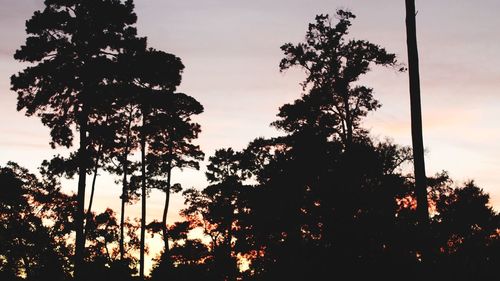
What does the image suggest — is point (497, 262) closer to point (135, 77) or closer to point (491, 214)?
point (135, 77)

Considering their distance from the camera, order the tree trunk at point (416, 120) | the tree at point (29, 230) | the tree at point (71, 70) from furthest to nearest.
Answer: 1. the tree at point (29, 230)
2. the tree at point (71, 70)
3. the tree trunk at point (416, 120)

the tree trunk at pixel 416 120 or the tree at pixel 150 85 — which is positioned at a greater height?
the tree at pixel 150 85

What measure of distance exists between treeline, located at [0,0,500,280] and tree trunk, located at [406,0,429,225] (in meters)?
0.59

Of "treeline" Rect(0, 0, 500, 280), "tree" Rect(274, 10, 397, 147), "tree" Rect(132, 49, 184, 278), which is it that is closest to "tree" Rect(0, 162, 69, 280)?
"treeline" Rect(0, 0, 500, 280)

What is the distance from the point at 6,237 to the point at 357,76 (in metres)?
31.9

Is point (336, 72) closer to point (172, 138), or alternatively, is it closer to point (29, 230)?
point (172, 138)

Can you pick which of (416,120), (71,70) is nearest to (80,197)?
(71,70)

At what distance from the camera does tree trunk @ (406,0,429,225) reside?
10.2 m

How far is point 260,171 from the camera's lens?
2456 cm

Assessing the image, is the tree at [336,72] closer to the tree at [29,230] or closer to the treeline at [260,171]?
the treeline at [260,171]

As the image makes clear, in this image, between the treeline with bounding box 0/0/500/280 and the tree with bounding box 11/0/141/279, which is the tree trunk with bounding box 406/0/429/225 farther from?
the tree with bounding box 11/0/141/279

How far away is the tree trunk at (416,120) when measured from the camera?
1020 centimetres

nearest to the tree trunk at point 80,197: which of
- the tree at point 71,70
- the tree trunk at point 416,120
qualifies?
the tree at point 71,70

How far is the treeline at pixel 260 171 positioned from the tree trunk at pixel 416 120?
23.3 inches
